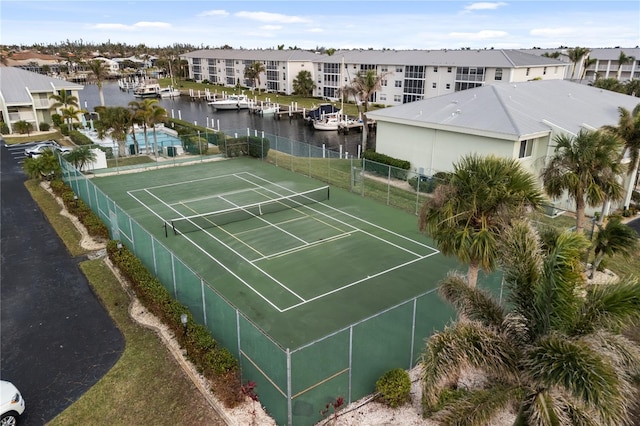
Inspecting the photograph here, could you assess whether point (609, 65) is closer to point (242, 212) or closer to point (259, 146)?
point (259, 146)

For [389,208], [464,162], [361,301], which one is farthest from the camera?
[389,208]

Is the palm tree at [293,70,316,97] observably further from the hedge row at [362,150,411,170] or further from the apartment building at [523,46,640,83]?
the hedge row at [362,150,411,170]

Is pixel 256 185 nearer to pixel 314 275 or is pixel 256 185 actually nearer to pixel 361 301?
pixel 314 275

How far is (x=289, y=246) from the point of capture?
20875 mm

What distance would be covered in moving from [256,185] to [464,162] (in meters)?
20.1

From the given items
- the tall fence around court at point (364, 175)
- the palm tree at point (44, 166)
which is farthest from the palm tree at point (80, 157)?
the tall fence around court at point (364, 175)

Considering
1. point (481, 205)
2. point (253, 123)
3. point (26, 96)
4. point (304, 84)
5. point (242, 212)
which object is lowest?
point (253, 123)

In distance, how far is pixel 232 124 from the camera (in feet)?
235

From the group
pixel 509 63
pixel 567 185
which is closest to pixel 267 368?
pixel 567 185

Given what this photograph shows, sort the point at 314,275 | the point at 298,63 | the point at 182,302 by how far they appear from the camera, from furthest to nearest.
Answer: the point at 298,63 → the point at 314,275 → the point at 182,302

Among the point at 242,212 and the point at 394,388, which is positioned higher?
the point at 394,388

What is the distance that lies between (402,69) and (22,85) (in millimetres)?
51011

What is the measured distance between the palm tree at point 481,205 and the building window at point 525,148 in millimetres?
17239

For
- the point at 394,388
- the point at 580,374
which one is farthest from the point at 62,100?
the point at 580,374
